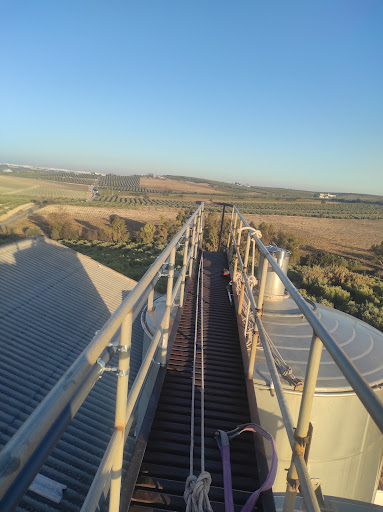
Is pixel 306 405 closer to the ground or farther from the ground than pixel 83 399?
closer to the ground

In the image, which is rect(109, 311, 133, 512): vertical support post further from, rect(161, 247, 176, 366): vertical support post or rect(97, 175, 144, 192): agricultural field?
rect(97, 175, 144, 192): agricultural field

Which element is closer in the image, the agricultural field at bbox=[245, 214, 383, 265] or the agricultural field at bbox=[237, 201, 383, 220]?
the agricultural field at bbox=[245, 214, 383, 265]

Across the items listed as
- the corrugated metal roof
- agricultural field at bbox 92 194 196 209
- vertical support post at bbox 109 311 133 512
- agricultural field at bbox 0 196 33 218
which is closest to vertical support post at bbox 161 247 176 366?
vertical support post at bbox 109 311 133 512

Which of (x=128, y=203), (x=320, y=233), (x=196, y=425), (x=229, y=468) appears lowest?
(x=128, y=203)

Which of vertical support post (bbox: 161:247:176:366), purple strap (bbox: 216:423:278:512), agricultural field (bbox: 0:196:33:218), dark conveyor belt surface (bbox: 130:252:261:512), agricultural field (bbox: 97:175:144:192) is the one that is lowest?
agricultural field (bbox: 0:196:33:218)

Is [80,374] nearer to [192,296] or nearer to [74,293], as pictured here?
[192,296]

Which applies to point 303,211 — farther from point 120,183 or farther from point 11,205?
point 11,205

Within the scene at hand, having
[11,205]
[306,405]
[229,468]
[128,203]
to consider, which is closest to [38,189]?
[11,205]

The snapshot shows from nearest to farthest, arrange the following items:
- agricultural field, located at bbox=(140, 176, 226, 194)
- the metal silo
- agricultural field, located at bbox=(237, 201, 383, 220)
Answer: the metal silo → agricultural field, located at bbox=(237, 201, 383, 220) → agricultural field, located at bbox=(140, 176, 226, 194)
